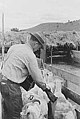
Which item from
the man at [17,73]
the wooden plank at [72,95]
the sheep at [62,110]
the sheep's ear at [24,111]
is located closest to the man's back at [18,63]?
the man at [17,73]

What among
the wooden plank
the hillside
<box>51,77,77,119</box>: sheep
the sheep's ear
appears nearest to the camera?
the sheep's ear

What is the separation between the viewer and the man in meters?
2.26

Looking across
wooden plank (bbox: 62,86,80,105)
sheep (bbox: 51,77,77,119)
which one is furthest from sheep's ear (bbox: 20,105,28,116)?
wooden plank (bbox: 62,86,80,105)

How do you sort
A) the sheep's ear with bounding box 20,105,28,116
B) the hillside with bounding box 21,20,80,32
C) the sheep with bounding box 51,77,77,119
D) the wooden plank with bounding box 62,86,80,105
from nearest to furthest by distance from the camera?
the sheep's ear with bounding box 20,105,28,116 → the sheep with bounding box 51,77,77,119 → the wooden plank with bounding box 62,86,80,105 → the hillside with bounding box 21,20,80,32

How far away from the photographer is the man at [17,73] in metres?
2.26

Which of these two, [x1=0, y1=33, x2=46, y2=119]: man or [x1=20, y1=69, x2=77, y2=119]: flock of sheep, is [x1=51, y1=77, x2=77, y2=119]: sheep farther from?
[x1=0, y1=33, x2=46, y2=119]: man

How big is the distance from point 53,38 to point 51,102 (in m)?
7.45

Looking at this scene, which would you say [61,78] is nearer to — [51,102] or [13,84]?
[51,102]

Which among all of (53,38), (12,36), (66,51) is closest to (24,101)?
(12,36)

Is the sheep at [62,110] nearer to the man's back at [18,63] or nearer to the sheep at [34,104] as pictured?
the sheep at [34,104]

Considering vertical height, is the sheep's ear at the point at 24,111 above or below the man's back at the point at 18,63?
below

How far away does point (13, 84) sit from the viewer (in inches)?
92.6

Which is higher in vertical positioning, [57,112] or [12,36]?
[12,36]

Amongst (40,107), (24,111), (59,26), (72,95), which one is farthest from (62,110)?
(59,26)
